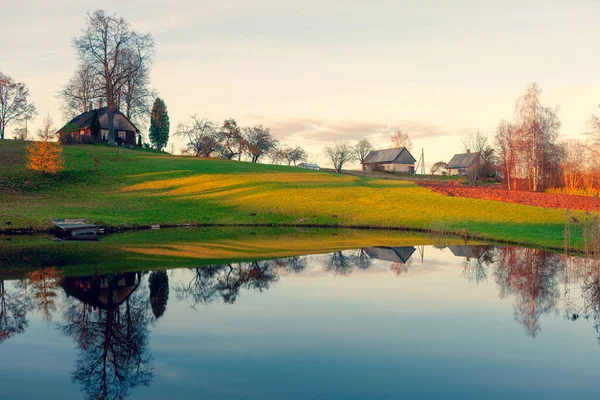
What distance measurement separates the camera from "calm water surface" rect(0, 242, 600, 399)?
30.5ft

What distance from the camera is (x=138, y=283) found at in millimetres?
17453

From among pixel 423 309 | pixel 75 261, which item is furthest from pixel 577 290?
pixel 75 261

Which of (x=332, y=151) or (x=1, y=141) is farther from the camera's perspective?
(x=332, y=151)

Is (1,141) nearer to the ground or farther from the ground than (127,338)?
farther from the ground

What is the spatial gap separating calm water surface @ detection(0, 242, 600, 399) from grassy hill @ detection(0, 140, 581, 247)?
15.2 meters

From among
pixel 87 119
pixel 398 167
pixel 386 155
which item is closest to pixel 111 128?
pixel 87 119

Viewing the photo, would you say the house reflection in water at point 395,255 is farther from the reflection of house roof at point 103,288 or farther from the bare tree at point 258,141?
the bare tree at point 258,141

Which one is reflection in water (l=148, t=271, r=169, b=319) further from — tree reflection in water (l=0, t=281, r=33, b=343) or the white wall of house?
the white wall of house

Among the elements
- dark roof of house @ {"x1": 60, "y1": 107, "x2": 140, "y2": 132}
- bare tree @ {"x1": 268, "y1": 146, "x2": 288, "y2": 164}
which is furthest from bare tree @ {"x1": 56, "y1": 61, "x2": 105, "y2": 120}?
bare tree @ {"x1": 268, "y1": 146, "x2": 288, "y2": 164}

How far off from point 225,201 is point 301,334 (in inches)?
1397

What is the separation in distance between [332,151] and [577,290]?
114m

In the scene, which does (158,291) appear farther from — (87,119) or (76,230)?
(87,119)

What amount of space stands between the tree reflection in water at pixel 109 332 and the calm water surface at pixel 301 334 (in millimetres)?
43

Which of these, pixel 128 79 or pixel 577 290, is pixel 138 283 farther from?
pixel 128 79
